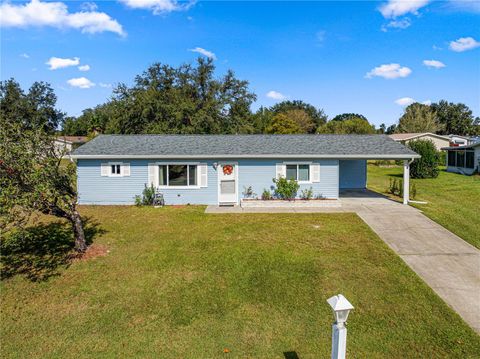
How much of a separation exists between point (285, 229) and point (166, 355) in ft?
22.7

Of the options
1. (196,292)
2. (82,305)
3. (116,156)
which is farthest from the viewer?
(116,156)

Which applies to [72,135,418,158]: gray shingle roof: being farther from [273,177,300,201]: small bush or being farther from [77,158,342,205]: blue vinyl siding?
[273,177,300,201]: small bush

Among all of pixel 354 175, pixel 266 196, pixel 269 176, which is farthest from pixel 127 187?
pixel 354 175

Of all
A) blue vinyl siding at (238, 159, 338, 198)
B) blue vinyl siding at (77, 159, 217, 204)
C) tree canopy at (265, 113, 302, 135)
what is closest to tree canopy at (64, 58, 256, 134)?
tree canopy at (265, 113, 302, 135)

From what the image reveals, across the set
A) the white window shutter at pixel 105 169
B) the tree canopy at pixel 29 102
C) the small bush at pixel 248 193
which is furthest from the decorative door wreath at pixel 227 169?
the tree canopy at pixel 29 102

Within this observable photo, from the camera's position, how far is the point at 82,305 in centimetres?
618

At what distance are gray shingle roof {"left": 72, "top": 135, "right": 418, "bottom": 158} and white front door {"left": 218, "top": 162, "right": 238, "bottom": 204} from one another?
692mm

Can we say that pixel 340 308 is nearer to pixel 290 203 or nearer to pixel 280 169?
pixel 290 203

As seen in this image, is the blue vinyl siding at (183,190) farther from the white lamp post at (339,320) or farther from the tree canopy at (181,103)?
the tree canopy at (181,103)

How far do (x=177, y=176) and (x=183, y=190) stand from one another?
0.77 m

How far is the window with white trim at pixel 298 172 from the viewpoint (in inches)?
596

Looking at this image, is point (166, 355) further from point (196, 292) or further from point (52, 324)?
point (52, 324)

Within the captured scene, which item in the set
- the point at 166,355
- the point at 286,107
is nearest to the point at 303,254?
the point at 166,355

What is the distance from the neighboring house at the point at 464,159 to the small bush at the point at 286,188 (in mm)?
20825
